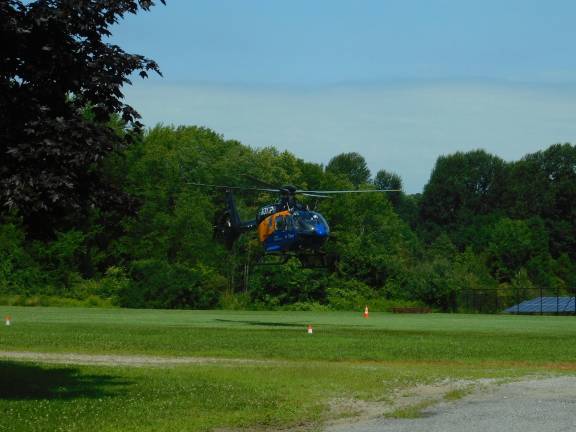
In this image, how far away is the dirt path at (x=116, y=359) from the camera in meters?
27.9

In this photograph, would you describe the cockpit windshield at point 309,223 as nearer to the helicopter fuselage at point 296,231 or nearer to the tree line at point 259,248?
the helicopter fuselage at point 296,231

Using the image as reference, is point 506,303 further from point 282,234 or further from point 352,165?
point 352,165

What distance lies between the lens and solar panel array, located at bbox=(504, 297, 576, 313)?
94.6 metres

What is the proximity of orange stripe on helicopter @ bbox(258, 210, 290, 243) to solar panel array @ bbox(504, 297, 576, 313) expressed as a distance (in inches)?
1857

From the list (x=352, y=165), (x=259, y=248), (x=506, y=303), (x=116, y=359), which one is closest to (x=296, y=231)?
(x=116, y=359)

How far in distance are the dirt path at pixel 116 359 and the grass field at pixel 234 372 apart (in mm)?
904

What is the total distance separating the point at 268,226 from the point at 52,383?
33372 mm

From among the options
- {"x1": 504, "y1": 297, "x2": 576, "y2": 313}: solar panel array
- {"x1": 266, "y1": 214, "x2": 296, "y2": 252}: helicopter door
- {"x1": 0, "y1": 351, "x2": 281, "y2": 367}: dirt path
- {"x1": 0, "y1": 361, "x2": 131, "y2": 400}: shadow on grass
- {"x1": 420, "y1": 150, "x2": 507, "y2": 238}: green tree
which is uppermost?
{"x1": 420, "y1": 150, "x2": 507, "y2": 238}: green tree

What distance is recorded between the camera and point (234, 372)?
2441 centimetres

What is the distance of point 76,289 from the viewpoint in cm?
9800

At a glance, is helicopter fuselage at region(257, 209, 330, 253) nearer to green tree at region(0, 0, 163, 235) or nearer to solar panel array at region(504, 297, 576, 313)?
green tree at region(0, 0, 163, 235)

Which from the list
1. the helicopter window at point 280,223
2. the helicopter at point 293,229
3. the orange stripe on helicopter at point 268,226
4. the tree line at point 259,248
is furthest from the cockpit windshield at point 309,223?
the tree line at point 259,248

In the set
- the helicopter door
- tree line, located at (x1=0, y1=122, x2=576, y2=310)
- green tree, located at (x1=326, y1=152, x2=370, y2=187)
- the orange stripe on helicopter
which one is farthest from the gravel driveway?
green tree, located at (x1=326, y1=152, x2=370, y2=187)

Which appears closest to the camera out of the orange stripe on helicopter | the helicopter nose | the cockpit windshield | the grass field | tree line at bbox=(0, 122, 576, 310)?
the grass field
